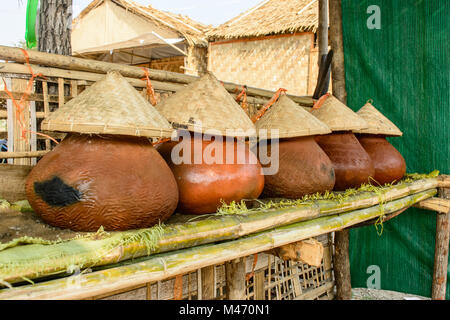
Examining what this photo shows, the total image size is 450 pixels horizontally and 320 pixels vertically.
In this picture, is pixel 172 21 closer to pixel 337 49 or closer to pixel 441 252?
pixel 337 49

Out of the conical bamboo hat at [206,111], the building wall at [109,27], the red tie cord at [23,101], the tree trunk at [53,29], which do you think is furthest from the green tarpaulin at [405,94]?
the building wall at [109,27]

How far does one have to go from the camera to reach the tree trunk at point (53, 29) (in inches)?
104

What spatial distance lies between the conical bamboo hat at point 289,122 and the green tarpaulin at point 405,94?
1.77 metres

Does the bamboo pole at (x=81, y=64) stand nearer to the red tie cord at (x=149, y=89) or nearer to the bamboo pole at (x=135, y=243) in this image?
the red tie cord at (x=149, y=89)

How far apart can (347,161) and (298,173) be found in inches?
20.8

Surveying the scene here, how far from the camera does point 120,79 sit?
1365 mm

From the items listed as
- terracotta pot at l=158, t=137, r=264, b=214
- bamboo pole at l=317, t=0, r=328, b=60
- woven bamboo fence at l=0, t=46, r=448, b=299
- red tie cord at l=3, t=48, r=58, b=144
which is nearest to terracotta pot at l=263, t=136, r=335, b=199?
woven bamboo fence at l=0, t=46, r=448, b=299

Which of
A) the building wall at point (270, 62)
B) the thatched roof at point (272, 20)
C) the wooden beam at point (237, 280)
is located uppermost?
the thatched roof at point (272, 20)

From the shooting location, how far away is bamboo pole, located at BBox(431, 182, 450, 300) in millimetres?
3109

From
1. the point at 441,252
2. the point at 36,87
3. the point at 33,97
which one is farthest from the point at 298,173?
the point at 441,252

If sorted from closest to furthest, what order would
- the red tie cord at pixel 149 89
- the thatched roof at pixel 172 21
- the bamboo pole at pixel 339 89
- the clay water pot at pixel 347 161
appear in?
the red tie cord at pixel 149 89
the clay water pot at pixel 347 161
the bamboo pole at pixel 339 89
the thatched roof at pixel 172 21

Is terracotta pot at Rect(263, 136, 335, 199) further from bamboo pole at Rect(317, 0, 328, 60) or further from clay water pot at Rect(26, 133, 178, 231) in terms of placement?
bamboo pole at Rect(317, 0, 328, 60)
